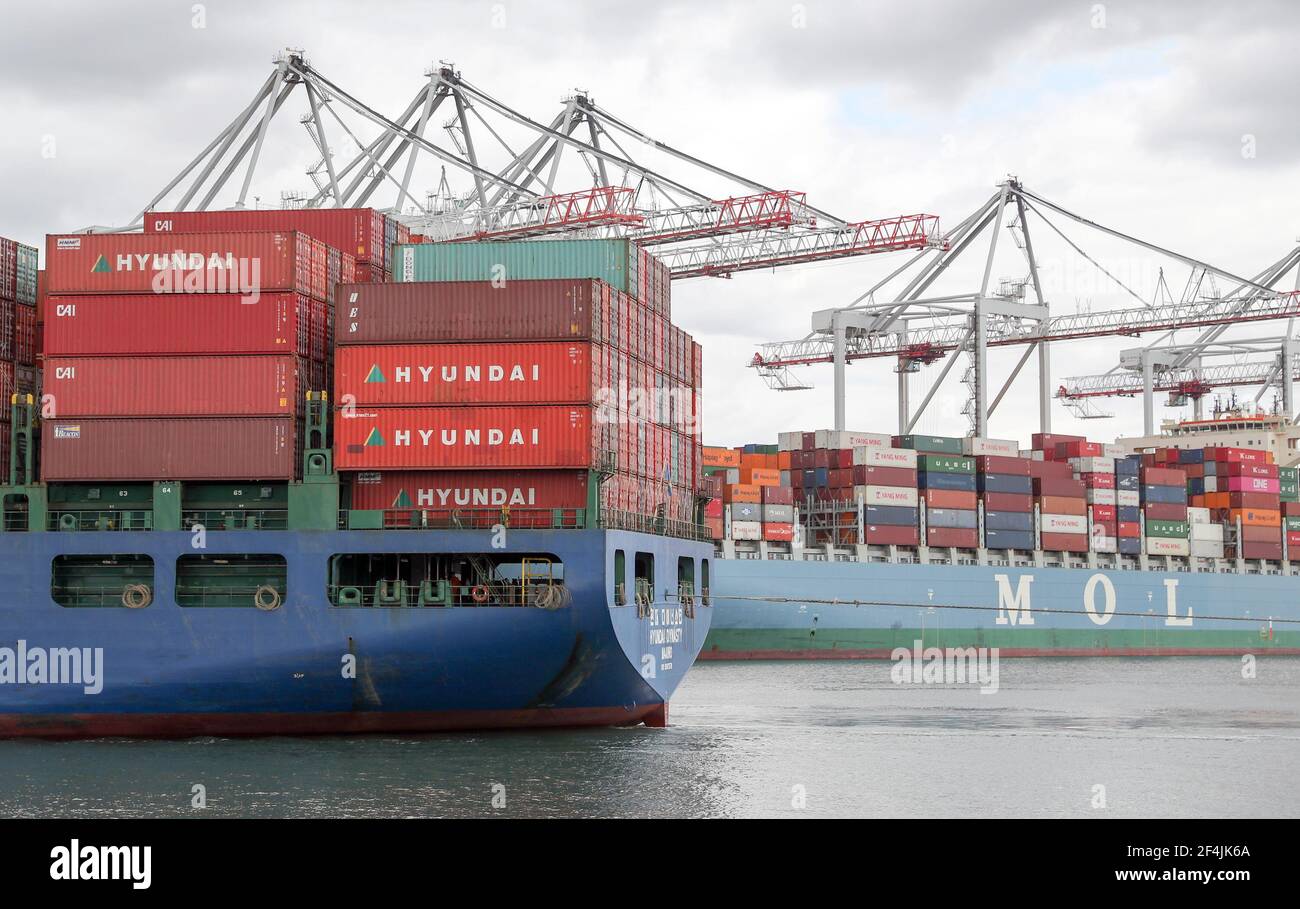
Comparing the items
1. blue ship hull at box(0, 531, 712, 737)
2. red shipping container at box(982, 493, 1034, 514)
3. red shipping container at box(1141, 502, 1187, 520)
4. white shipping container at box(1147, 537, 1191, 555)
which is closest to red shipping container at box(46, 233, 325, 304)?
blue ship hull at box(0, 531, 712, 737)

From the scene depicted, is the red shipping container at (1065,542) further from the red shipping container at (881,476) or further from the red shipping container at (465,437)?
the red shipping container at (465,437)

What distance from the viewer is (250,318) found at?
2911 cm

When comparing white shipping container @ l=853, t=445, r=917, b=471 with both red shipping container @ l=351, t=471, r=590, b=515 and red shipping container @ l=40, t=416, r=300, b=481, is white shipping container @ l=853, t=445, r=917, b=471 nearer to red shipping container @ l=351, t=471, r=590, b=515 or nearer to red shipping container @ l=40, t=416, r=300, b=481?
red shipping container @ l=351, t=471, r=590, b=515

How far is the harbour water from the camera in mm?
22328

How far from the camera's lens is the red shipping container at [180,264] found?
29.2 metres

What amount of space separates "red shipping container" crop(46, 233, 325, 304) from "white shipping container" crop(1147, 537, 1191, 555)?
53.2 metres

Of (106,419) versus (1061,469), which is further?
(1061,469)

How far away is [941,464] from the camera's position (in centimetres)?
6644

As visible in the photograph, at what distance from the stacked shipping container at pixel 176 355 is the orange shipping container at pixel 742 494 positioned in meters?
34.9

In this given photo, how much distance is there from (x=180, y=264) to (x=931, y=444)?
4271 cm
